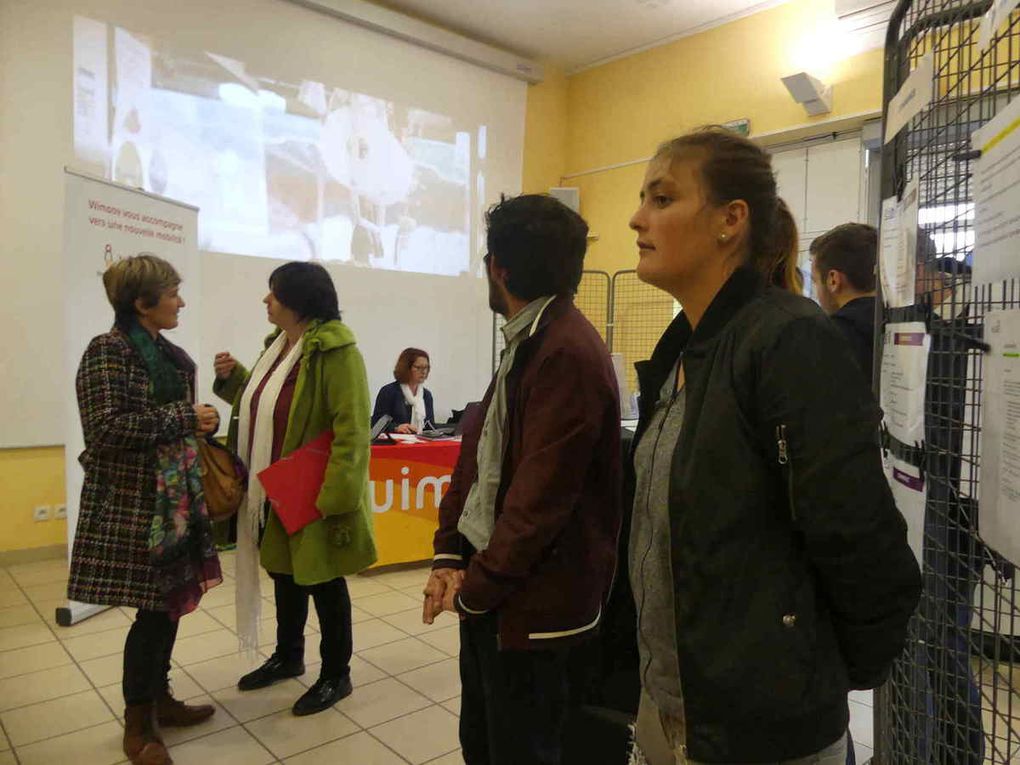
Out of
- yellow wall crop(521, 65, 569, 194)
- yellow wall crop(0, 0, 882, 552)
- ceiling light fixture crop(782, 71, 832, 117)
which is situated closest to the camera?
yellow wall crop(0, 0, 882, 552)

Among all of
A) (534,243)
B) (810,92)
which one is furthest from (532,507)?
(810,92)

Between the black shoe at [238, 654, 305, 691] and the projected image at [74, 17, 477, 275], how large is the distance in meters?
3.08

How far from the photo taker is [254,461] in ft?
7.88

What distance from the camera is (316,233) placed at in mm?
5348

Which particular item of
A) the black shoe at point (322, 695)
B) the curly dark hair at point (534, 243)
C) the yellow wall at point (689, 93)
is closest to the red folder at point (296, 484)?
the black shoe at point (322, 695)

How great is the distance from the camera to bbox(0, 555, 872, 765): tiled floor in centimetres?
227

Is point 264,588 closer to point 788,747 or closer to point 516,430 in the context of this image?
point 516,430

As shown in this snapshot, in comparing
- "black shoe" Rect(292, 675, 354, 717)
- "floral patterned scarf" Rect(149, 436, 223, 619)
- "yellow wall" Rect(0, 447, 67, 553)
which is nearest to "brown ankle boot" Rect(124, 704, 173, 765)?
"floral patterned scarf" Rect(149, 436, 223, 619)

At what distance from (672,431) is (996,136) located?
1.70 feet

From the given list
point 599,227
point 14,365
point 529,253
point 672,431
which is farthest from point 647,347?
point 672,431

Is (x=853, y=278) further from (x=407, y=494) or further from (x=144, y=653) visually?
(x=407, y=494)

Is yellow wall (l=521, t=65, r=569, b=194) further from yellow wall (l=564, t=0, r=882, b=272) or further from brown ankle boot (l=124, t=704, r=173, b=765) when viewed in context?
brown ankle boot (l=124, t=704, r=173, b=765)

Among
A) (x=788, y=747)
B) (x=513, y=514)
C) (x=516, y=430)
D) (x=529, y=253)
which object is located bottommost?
(x=788, y=747)

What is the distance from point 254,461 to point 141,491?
38 cm
